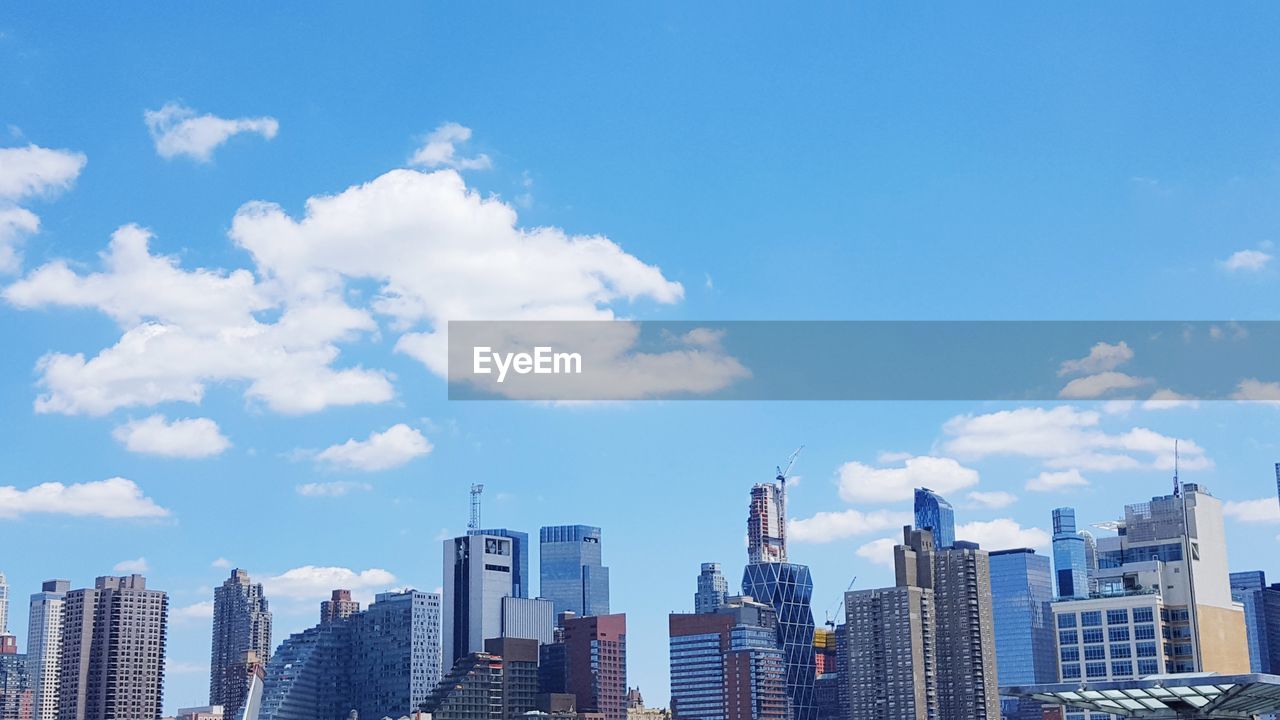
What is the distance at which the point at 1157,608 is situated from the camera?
137 meters

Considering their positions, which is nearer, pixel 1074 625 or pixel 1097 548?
pixel 1074 625

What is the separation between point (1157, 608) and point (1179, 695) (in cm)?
9767

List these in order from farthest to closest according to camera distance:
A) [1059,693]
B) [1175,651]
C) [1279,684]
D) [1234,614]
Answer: [1234,614], [1175,651], [1059,693], [1279,684]

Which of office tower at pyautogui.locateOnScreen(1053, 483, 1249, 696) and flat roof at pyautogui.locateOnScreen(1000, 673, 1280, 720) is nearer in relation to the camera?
flat roof at pyautogui.locateOnScreen(1000, 673, 1280, 720)

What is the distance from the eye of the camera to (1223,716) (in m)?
45.4

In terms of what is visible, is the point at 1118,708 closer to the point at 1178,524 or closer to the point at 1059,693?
the point at 1059,693

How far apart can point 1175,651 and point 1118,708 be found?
9584cm

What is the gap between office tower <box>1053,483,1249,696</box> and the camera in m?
136

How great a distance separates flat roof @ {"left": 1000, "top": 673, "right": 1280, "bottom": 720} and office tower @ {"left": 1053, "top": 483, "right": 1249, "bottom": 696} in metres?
90.2

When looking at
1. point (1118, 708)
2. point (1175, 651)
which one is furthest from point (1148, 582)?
point (1118, 708)

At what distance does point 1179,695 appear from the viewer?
44.9 meters

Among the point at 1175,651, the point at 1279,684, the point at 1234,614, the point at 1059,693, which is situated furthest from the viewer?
the point at 1234,614

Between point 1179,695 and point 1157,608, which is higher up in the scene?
point 1157,608

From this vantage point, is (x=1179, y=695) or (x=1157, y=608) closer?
(x=1179, y=695)
